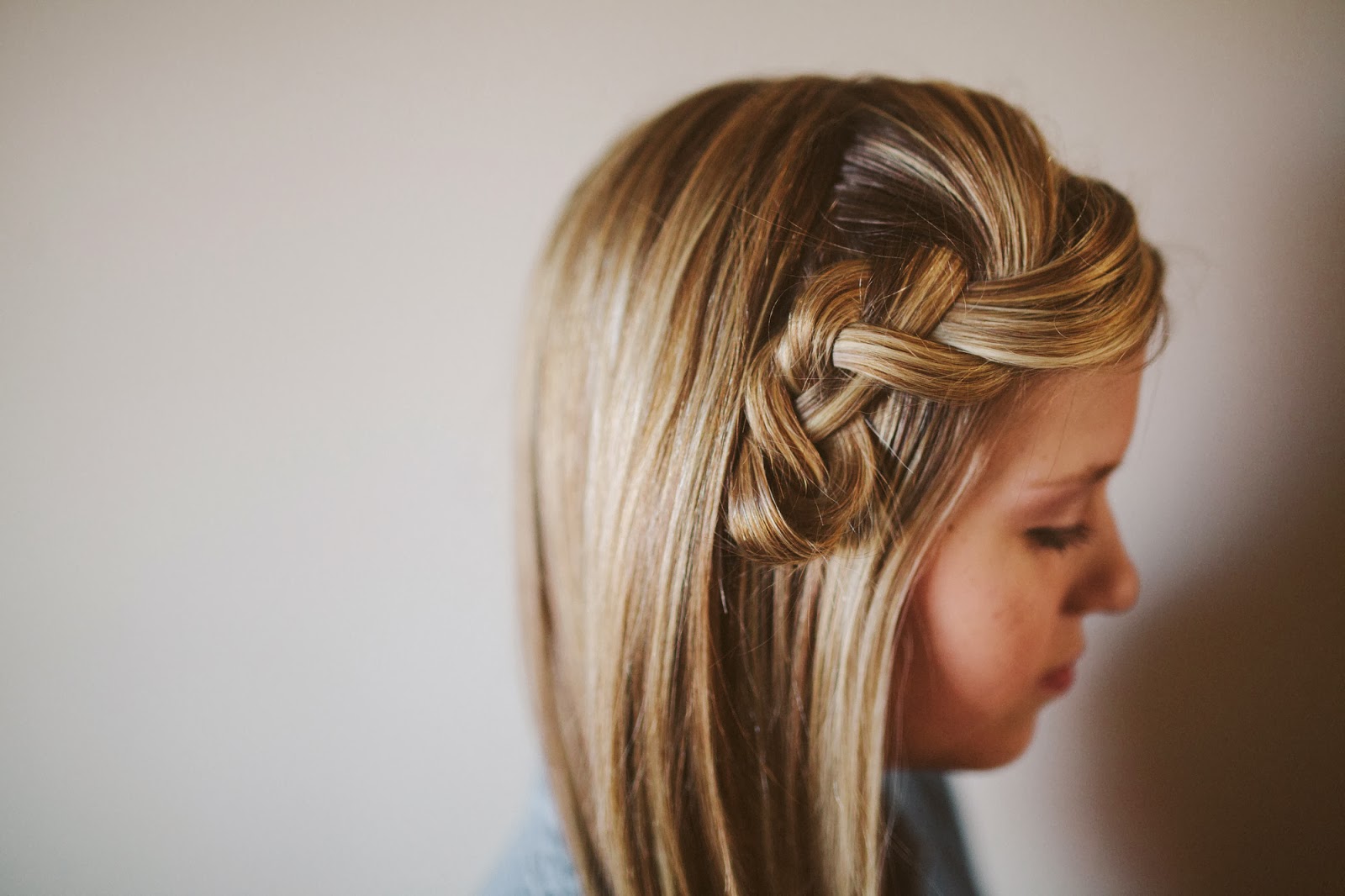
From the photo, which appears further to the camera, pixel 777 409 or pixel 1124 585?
pixel 1124 585

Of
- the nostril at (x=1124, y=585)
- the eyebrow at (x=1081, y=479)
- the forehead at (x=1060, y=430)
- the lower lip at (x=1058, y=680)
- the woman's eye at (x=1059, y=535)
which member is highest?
the forehead at (x=1060, y=430)

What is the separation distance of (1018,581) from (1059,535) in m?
0.05

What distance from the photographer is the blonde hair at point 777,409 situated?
16.0 inches

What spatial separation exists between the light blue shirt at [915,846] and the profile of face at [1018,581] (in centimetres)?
8

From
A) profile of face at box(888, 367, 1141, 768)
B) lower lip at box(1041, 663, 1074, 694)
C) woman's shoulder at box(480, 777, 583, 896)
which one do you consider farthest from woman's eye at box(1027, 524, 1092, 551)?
woman's shoulder at box(480, 777, 583, 896)

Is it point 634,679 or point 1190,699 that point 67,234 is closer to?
point 634,679

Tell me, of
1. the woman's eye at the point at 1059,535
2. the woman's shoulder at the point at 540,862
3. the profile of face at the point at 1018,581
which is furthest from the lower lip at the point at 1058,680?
the woman's shoulder at the point at 540,862

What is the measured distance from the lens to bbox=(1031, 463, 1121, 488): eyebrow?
0.46 metres

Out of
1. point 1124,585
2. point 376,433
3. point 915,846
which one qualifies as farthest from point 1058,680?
point 376,433

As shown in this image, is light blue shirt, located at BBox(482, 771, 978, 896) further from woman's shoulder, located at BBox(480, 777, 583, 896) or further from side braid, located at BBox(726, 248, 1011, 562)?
side braid, located at BBox(726, 248, 1011, 562)

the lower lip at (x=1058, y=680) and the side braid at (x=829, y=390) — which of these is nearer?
the side braid at (x=829, y=390)

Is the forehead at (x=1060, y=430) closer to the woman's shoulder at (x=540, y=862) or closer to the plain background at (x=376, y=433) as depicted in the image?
the plain background at (x=376, y=433)

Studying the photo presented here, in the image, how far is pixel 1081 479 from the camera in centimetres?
46

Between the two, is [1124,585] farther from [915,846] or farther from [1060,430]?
[915,846]
